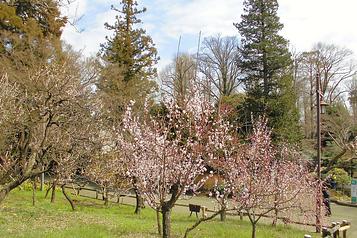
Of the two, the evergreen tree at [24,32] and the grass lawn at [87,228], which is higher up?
the evergreen tree at [24,32]

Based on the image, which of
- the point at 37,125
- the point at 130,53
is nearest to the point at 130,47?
the point at 130,53

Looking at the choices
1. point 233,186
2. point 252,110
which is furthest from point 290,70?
point 233,186

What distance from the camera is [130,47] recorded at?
31.0 meters

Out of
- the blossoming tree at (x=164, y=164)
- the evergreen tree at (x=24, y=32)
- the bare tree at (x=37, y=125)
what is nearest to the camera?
the blossoming tree at (x=164, y=164)

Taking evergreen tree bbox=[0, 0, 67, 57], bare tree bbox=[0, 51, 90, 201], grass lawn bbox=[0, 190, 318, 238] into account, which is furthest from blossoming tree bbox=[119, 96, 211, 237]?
evergreen tree bbox=[0, 0, 67, 57]

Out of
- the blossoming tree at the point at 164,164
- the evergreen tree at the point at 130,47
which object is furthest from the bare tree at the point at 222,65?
the blossoming tree at the point at 164,164

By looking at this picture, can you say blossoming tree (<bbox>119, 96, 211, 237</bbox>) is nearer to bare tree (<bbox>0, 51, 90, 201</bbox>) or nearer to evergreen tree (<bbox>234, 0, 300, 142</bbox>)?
bare tree (<bbox>0, 51, 90, 201</bbox>)

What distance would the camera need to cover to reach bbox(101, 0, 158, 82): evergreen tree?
30625 mm

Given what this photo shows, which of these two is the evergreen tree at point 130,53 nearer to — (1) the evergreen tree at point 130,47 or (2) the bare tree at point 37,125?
(1) the evergreen tree at point 130,47

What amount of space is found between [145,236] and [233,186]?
8.41 feet

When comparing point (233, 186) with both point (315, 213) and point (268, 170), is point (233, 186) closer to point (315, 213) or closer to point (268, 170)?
point (268, 170)

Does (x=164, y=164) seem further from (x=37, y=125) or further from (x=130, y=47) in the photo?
(x=130, y=47)

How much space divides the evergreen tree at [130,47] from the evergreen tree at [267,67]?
7.33 m

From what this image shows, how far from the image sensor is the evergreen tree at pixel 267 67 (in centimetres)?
2609
